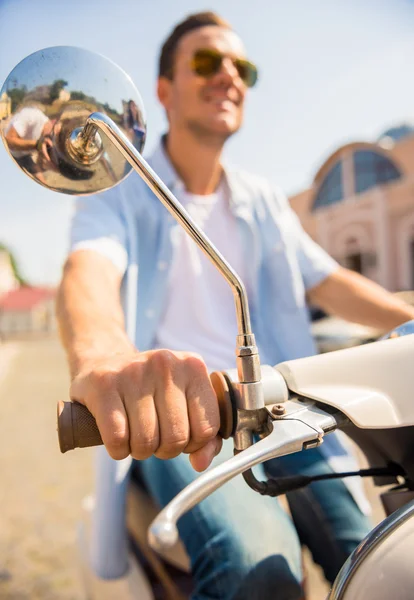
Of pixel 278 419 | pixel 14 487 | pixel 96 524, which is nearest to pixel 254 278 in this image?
pixel 96 524

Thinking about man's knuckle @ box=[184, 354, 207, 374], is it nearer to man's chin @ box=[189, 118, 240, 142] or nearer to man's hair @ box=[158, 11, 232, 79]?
man's chin @ box=[189, 118, 240, 142]

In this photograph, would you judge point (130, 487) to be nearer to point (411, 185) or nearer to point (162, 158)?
point (162, 158)

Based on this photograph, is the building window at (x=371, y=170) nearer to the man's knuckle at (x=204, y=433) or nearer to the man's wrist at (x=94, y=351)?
the man's wrist at (x=94, y=351)

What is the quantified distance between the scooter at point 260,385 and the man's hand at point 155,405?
0.11ft

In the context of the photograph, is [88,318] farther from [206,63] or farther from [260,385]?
[206,63]

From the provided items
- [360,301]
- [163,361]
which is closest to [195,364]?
[163,361]

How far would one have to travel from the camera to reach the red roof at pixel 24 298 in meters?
29.3

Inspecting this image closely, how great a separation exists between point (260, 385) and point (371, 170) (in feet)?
59.5

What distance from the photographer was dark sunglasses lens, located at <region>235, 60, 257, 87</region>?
1335mm

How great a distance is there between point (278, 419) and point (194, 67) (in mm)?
1050

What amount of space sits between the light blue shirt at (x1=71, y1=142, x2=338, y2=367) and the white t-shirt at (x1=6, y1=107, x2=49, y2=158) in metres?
0.50

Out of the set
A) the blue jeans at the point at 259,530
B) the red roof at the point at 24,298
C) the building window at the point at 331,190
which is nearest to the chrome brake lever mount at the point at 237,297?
the blue jeans at the point at 259,530

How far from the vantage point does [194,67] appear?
131cm

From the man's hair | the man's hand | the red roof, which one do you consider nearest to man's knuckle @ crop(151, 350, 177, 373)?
the man's hand
